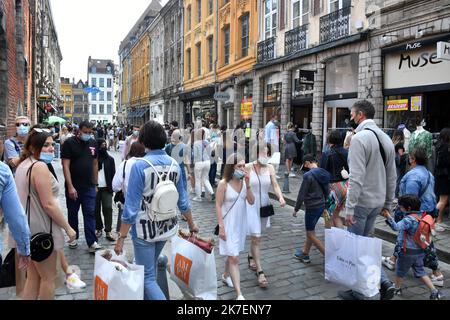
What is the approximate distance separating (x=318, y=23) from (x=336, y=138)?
10.6m

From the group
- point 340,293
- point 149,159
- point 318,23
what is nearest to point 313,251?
point 340,293

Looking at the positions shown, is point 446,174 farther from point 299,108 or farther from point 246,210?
point 299,108

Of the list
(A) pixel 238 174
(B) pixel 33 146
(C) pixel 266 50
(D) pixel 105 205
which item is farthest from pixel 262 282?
(C) pixel 266 50

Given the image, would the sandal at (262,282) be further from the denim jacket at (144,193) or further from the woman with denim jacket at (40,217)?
the woman with denim jacket at (40,217)

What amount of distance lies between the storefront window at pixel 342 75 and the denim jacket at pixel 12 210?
477 inches

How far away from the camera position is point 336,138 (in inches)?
216

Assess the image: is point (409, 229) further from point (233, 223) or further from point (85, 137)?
point (85, 137)

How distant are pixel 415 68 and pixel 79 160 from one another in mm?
9105

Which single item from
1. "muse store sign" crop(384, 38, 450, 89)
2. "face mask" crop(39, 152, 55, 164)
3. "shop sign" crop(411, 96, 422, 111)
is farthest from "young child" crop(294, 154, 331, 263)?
"shop sign" crop(411, 96, 422, 111)

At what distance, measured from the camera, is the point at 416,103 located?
10.8 m

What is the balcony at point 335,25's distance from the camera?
13.3 meters

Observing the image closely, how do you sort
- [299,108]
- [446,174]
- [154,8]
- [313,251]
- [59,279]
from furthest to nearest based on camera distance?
[154,8]
[299,108]
[446,174]
[313,251]
[59,279]

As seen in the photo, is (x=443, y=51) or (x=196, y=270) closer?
(x=196, y=270)

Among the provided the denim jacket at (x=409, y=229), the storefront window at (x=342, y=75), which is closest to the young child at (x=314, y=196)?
the denim jacket at (x=409, y=229)
